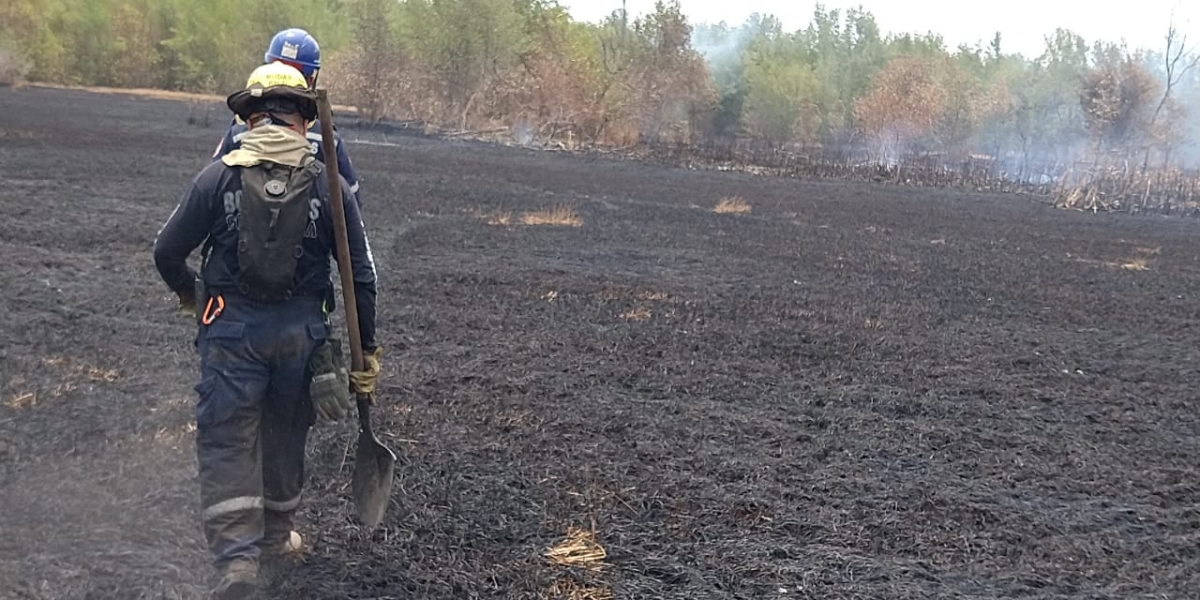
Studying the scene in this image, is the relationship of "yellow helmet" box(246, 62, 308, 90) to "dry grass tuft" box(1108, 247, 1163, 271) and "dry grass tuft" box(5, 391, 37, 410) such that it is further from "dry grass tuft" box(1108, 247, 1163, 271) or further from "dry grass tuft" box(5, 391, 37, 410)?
"dry grass tuft" box(1108, 247, 1163, 271)

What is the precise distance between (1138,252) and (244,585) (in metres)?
20.1

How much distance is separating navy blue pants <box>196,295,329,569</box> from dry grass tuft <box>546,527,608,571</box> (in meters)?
1.27

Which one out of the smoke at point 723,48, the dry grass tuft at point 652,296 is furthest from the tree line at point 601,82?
the dry grass tuft at point 652,296

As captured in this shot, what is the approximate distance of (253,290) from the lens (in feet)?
12.6

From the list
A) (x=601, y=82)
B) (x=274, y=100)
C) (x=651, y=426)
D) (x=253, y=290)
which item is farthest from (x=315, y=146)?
(x=601, y=82)

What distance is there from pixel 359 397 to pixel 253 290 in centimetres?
62

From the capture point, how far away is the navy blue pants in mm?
3828

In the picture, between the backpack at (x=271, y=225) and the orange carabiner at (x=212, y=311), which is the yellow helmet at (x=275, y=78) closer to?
the backpack at (x=271, y=225)

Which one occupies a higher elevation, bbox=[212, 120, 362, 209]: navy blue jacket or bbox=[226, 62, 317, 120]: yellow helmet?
bbox=[226, 62, 317, 120]: yellow helmet

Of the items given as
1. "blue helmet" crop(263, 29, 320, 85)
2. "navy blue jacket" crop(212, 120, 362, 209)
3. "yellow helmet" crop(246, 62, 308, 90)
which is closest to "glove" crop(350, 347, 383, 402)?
"navy blue jacket" crop(212, 120, 362, 209)

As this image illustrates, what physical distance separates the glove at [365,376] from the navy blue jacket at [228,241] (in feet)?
0.25

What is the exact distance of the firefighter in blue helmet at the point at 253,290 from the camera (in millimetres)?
3773

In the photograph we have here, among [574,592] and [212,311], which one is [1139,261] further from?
[212,311]

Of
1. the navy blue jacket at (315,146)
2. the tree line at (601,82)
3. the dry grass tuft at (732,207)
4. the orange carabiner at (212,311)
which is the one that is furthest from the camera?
the tree line at (601,82)
